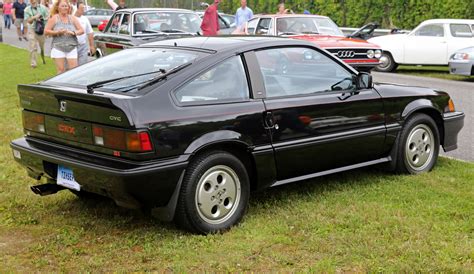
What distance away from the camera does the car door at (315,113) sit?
5.07 metres

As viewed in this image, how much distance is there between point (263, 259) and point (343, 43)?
9.00 m

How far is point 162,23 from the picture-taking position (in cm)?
1244

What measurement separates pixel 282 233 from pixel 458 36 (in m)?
13.7

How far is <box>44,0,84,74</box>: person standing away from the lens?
9.88m

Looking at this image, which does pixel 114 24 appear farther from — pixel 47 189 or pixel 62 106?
pixel 62 106

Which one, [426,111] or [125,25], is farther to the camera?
[125,25]

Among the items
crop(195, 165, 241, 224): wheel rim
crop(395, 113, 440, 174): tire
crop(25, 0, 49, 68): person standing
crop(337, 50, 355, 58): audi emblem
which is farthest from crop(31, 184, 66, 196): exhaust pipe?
crop(25, 0, 49, 68): person standing

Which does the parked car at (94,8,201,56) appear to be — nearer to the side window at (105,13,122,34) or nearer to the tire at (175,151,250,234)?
the side window at (105,13,122,34)

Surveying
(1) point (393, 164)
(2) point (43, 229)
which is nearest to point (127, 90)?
(2) point (43, 229)

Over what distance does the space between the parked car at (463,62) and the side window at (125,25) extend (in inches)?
306

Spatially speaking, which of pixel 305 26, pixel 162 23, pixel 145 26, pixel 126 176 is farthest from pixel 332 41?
pixel 126 176

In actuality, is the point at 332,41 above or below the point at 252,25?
below

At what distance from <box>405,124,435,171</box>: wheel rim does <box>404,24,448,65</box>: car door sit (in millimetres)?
11237

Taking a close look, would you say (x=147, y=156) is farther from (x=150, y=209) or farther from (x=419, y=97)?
(x=419, y=97)
